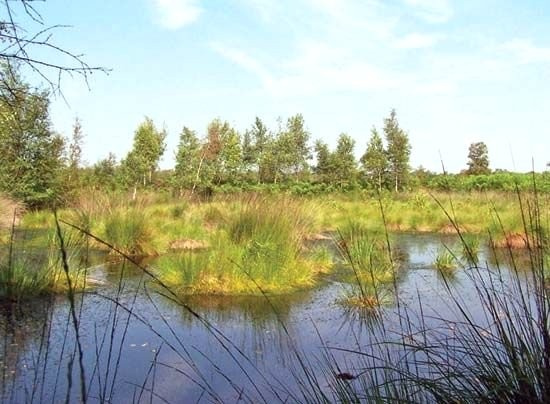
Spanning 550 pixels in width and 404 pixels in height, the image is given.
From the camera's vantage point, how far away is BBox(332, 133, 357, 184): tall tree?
27.0m

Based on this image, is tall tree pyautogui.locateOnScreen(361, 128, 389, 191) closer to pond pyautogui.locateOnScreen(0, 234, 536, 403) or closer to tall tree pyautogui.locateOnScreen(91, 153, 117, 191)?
tall tree pyautogui.locateOnScreen(91, 153, 117, 191)

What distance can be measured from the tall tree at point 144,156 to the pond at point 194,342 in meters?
18.9

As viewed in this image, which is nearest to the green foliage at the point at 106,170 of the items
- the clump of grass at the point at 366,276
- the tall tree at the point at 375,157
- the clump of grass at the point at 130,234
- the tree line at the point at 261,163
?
the tree line at the point at 261,163

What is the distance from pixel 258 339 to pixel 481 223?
10.8 meters

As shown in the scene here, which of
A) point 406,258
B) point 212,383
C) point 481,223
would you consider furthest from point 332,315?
point 481,223

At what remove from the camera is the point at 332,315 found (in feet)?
15.2

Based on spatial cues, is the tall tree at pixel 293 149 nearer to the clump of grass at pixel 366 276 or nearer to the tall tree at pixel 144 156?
the tall tree at pixel 144 156

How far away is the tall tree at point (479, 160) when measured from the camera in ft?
117

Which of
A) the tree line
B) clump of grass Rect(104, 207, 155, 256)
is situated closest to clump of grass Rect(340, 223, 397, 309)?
clump of grass Rect(104, 207, 155, 256)

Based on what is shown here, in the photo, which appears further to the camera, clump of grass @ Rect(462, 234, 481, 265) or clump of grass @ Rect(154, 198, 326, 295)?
clump of grass @ Rect(154, 198, 326, 295)

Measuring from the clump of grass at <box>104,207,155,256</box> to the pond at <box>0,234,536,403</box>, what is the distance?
1780 mm

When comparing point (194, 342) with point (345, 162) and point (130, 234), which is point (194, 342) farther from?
point (345, 162)

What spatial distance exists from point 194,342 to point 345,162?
23744 millimetres

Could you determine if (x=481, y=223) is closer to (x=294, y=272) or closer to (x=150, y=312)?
(x=294, y=272)
